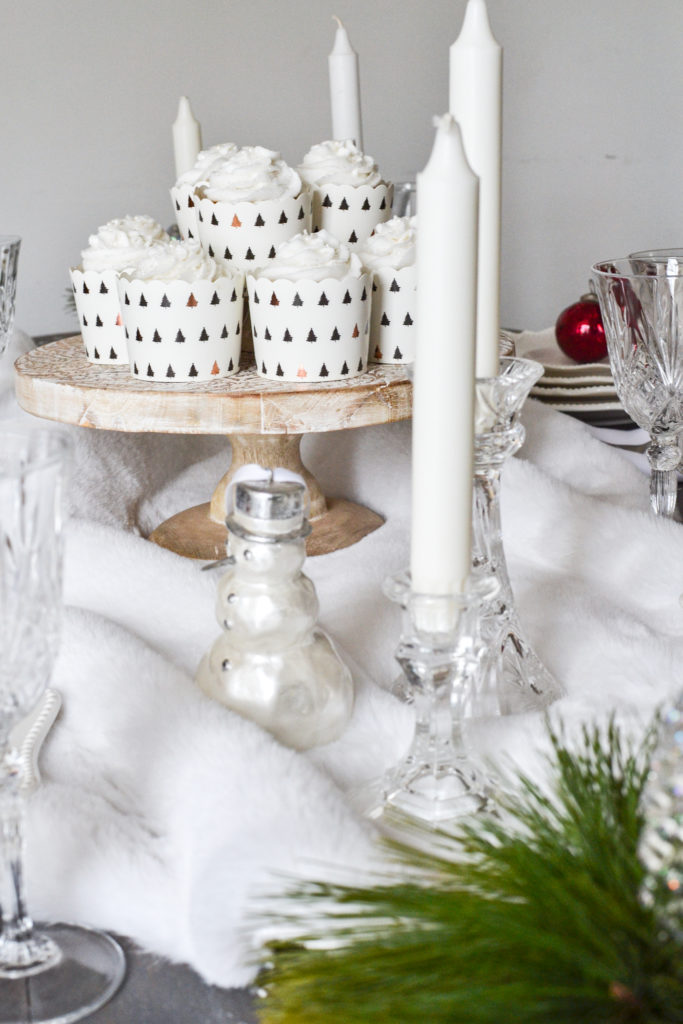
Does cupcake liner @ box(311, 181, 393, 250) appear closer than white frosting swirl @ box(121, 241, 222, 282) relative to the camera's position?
No

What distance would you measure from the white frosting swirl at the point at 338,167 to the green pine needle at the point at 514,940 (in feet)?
1.82

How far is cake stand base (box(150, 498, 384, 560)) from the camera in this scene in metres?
0.83

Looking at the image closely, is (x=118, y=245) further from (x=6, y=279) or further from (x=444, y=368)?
(x=444, y=368)

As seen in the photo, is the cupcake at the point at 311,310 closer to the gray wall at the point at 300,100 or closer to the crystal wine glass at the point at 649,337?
the crystal wine glass at the point at 649,337

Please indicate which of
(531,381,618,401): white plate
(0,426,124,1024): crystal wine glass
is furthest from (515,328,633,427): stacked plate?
(0,426,124,1024): crystal wine glass

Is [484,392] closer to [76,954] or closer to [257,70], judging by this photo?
[76,954]

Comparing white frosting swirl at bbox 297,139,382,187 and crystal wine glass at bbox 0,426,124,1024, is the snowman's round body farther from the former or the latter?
white frosting swirl at bbox 297,139,382,187

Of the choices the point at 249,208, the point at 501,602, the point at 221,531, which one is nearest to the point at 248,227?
the point at 249,208

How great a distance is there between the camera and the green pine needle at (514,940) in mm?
328

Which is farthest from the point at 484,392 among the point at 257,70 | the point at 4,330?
the point at 257,70

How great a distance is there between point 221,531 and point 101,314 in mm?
178

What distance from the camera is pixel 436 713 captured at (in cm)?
50

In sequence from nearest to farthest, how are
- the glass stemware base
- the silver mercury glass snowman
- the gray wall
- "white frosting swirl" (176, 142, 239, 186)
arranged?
the glass stemware base < the silver mercury glass snowman < "white frosting swirl" (176, 142, 239, 186) < the gray wall

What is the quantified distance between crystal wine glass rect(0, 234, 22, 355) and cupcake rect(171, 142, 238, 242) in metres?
0.12
